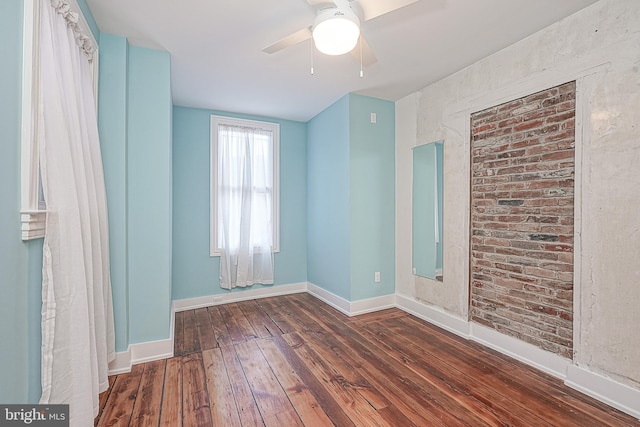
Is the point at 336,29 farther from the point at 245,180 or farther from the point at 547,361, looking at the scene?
the point at 245,180

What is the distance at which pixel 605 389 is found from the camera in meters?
1.88

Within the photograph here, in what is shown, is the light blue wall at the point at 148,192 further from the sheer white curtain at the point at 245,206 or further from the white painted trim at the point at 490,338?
the white painted trim at the point at 490,338

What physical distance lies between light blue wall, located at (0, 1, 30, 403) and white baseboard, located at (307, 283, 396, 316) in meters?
2.79

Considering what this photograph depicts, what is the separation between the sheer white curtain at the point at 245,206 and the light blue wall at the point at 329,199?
0.62 meters

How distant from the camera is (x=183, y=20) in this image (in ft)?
6.90

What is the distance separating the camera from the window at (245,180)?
4012mm

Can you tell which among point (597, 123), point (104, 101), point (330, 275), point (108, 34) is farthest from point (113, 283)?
point (597, 123)

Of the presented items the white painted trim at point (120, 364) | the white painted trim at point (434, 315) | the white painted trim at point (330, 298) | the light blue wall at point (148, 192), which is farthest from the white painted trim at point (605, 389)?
the white painted trim at point (120, 364)

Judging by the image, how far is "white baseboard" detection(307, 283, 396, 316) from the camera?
11.4 feet

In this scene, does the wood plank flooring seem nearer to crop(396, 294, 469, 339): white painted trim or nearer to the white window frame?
crop(396, 294, 469, 339): white painted trim

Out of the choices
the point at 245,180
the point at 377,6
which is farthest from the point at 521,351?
the point at 245,180

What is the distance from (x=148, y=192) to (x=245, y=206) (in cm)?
173

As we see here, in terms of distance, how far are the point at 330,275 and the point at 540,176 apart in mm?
2519
